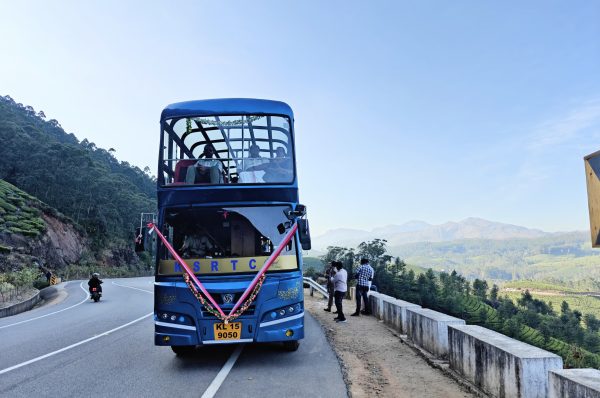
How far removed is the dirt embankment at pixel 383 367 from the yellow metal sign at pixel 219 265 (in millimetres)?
2024

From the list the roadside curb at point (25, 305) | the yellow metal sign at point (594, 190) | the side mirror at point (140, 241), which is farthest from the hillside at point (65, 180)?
the yellow metal sign at point (594, 190)

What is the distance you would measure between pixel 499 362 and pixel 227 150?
534cm

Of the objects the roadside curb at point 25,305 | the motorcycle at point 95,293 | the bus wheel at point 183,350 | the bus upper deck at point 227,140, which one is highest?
the bus upper deck at point 227,140

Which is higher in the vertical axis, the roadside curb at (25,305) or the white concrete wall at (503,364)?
the white concrete wall at (503,364)

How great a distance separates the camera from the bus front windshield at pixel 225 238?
22.3 feet

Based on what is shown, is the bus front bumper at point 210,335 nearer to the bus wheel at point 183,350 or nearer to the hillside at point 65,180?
the bus wheel at point 183,350

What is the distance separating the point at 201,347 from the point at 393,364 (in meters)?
3.75

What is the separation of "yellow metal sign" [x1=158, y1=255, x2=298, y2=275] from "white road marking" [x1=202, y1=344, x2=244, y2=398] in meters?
1.45

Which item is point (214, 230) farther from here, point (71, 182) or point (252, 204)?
point (71, 182)

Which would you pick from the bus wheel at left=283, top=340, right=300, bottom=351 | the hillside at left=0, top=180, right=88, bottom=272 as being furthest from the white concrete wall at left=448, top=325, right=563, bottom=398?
the hillside at left=0, top=180, right=88, bottom=272

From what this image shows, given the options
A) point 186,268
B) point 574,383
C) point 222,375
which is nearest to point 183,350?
point 222,375

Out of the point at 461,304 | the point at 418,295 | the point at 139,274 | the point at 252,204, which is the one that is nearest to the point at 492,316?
the point at 461,304

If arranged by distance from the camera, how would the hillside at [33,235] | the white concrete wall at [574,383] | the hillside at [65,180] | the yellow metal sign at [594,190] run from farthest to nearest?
the hillside at [65,180] → the hillside at [33,235] → the white concrete wall at [574,383] → the yellow metal sign at [594,190]

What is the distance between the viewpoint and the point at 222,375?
20.6ft
